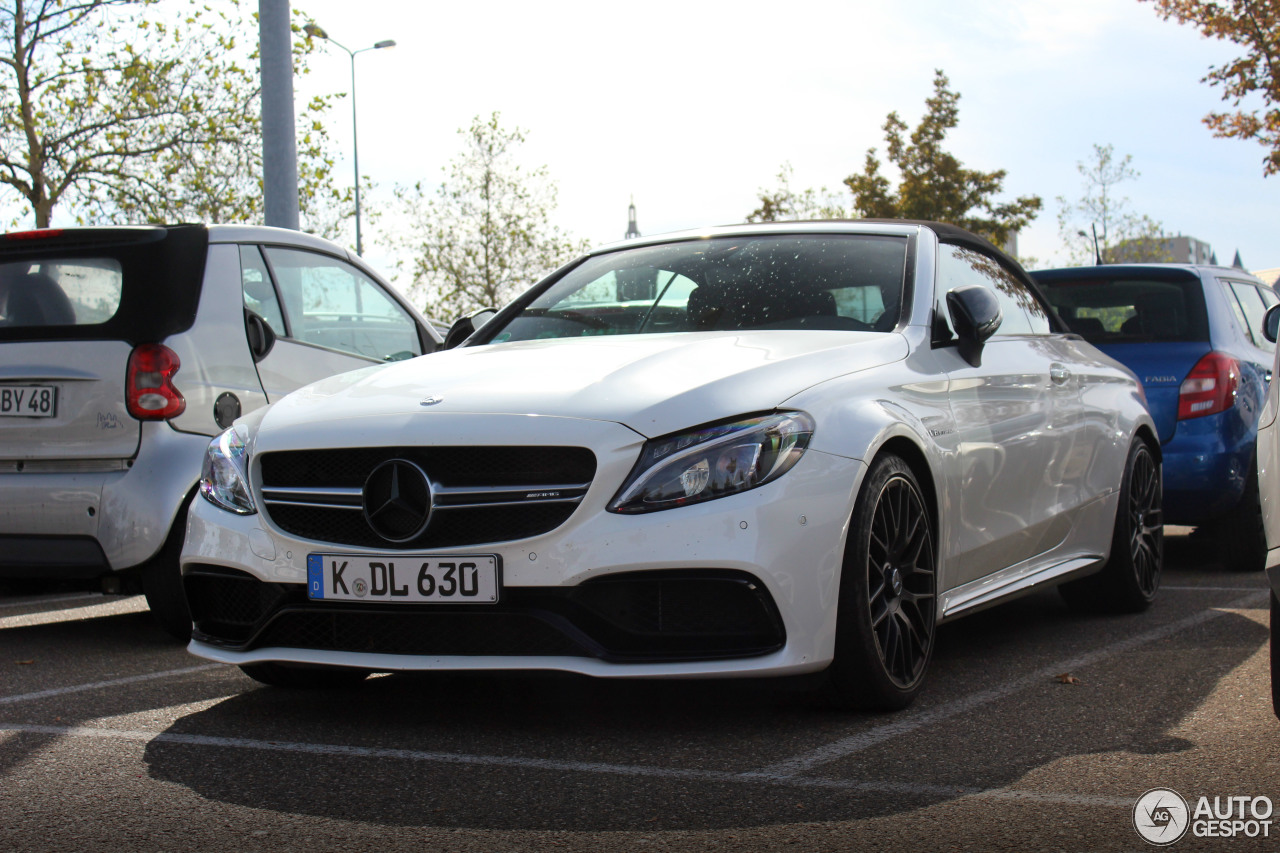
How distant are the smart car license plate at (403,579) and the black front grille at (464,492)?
53 mm

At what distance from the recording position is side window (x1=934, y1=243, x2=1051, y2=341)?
16.6 feet

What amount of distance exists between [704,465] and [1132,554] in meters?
3.18

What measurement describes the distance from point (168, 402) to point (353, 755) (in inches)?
101

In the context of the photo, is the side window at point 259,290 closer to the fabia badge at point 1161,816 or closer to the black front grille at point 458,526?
the black front grille at point 458,526

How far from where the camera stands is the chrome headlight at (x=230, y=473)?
4254 millimetres

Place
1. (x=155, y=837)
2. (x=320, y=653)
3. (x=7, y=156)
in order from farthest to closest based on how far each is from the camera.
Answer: (x=7, y=156) → (x=320, y=653) → (x=155, y=837)

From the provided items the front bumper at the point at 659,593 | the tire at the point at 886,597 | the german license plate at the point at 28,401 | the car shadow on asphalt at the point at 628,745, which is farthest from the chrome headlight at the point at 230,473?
the tire at the point at 886,597

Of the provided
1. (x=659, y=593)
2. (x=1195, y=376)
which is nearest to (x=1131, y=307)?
(x=1195, y=376)

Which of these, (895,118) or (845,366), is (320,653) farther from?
(895,118)

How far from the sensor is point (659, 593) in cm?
373

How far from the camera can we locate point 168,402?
19.1 feet

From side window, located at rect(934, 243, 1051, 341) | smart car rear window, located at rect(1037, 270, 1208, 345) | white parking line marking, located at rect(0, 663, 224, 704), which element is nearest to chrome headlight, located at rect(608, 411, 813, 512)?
side window, located at rect(934, 243, 1051, 341)

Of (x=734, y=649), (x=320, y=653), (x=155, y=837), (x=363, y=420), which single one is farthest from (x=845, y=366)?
(x=155, y=837)

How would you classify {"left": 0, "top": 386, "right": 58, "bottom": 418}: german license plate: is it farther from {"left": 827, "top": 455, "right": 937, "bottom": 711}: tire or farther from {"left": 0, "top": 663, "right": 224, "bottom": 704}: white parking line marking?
{"left": 827, "top": 455, "right": 937, "bottom": 711}: tire
